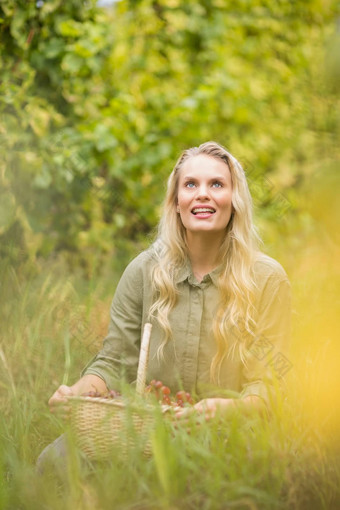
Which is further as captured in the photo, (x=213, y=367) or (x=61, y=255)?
(x=61, y=255)

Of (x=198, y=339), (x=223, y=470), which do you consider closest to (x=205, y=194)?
(x=198, y=339)

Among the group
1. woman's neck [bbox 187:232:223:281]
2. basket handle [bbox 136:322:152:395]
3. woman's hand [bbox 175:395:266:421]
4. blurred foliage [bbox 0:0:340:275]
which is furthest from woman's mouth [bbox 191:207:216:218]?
blurred foliage [bbox 0:0:340:275]

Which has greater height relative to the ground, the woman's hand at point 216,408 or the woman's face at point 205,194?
the woman's face at point 205,194

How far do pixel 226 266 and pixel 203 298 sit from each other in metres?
0.13

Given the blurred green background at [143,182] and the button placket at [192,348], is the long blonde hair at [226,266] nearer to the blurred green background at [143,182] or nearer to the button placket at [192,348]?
the button placket at [192,348]

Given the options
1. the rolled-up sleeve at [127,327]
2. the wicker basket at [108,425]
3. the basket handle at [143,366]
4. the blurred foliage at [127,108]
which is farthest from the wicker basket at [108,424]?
the blurred foliage at [127,108]

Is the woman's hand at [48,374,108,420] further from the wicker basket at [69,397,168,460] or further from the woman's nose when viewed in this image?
the woman's nose

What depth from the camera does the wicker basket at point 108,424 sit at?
1.52m

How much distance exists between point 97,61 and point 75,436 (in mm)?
2559

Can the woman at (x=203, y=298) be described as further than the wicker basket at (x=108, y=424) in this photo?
Yes

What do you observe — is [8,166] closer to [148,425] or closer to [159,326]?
[159,326]

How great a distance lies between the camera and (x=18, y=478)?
1471 mm

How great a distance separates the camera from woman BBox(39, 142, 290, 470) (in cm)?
198

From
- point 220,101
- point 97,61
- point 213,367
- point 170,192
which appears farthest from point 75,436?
point 220,101
